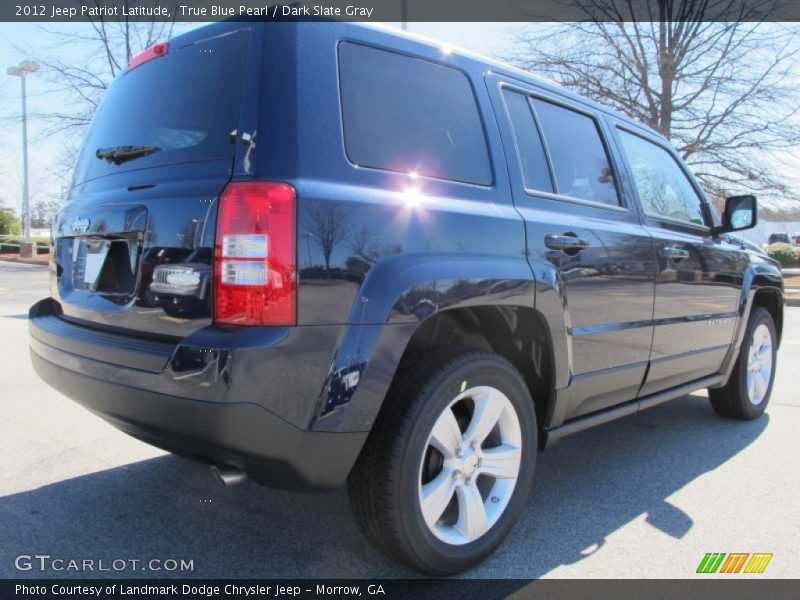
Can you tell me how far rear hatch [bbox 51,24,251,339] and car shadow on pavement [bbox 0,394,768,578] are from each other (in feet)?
2.94

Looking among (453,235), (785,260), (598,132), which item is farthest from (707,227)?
(785,260)

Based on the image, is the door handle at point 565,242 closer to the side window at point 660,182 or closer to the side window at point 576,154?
the side window at point 576,154

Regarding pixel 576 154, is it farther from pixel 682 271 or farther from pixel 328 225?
pixel 328 225

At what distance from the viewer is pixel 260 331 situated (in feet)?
5.97

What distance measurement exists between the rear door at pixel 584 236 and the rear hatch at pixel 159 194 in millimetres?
1168

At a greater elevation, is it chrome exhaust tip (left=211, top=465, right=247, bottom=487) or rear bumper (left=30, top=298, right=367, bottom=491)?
rear bumper (left=30, top=298, right=367, bottom=491)

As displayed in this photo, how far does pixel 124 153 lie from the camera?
240cm

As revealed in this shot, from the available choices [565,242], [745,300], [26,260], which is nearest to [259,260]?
[565,242]

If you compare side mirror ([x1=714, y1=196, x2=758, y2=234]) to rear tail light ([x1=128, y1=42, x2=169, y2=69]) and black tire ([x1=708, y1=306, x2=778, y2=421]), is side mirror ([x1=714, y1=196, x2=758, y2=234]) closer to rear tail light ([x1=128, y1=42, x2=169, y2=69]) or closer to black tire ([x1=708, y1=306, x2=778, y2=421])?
black tire ([x1=708, y1=306, x2=778, y2=421])

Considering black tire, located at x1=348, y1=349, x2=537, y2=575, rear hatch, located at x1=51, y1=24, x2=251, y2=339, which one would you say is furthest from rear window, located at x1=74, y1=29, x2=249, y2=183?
black tire, located at x1=348, y1=349, x2=537, y2=575

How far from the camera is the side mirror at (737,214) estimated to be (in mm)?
4031

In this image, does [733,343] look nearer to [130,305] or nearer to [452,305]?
[452,305]

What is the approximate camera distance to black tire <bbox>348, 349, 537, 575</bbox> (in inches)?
81.0

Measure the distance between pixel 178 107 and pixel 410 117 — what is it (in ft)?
2.77
